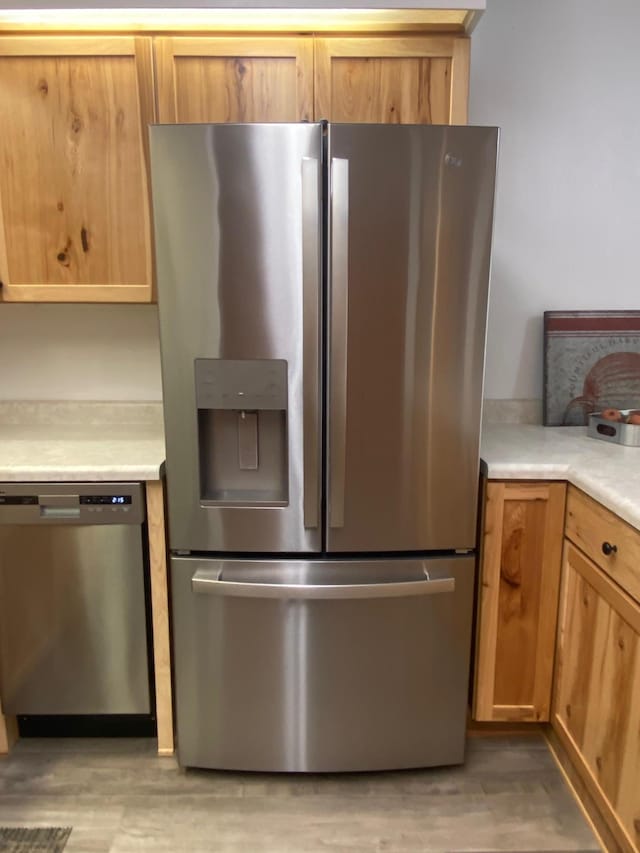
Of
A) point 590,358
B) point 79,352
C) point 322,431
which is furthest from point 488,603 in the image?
point 79,352

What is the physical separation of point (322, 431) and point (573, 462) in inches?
29.3

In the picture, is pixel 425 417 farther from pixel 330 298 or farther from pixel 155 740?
pixel 155 740

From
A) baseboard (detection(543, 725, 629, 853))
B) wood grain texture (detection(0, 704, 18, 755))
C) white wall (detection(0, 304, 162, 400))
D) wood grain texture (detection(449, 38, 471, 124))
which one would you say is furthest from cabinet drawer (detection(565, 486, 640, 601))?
wood grain texture (detection(0, 704, 18, 755))

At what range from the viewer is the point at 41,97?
72.3 inches

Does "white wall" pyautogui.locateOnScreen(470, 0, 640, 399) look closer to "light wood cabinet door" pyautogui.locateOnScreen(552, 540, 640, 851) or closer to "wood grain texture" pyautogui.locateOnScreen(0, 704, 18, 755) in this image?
"light wood cabinet door" pyautogui.locateOnScreen(552, 540, 640, 851)

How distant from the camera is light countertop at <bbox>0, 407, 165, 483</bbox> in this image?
5.75ft

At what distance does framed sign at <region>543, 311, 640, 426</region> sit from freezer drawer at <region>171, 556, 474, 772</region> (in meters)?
0.90

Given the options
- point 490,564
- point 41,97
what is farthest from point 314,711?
point 41,97

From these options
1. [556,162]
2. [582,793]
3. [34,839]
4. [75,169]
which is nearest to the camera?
[34,839]

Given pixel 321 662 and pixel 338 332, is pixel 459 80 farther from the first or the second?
pixel 321 662

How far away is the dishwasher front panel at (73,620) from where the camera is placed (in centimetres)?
181

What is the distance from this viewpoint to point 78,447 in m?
1.98

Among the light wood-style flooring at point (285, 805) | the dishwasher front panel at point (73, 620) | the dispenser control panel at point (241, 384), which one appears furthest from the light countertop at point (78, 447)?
the light wood-style flooring at point (285, 805)

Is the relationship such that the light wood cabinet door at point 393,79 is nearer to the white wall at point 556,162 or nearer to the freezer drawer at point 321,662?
the white wall at point 556,162
